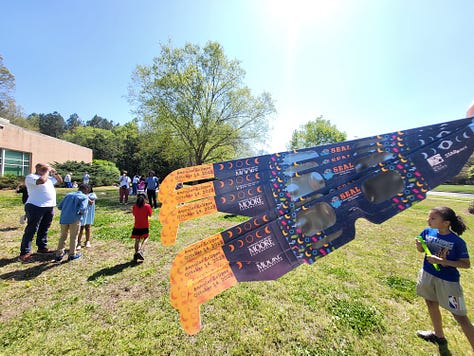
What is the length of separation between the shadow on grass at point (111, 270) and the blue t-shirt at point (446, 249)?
19.3 ft

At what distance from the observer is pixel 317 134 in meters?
46.0

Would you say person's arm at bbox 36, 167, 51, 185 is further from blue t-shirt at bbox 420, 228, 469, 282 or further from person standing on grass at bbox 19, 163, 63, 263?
blue t-shirt at bbox 420, 228, 469, 282

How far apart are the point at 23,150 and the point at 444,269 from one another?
120ft

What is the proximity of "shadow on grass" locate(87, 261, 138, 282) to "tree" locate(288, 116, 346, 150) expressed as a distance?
43.4 meters

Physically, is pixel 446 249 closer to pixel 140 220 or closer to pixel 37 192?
pixel 140 220

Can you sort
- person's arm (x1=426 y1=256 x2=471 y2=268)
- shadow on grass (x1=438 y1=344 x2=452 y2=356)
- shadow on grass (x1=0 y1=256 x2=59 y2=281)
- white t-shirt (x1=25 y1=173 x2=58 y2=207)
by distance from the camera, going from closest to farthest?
person's arm (x1=426 y1=256 x2=471 y2=268) < shadow on grass (x1=438 y1=344 x2=452 y2=356) < shadow on grass (x1=0 y1=256 x2=59 y2=281) < white t-shirt (x1=25 y1=173 x2=58 y2=207)

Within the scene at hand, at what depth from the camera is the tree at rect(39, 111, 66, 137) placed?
79.6m

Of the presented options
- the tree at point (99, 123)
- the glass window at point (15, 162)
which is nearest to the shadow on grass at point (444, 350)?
the glass window at point (15, 162)

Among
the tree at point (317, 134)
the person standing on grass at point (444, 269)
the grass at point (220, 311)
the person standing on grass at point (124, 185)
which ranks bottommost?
the grass at point (220, 311)

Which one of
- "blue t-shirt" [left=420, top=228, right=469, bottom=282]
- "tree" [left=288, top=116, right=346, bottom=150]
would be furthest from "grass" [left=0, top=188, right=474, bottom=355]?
"tree" [left=288, top=116, right=346, bottom=150]

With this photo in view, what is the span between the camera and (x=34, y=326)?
3145 millimetres

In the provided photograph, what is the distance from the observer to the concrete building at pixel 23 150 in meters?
22.5

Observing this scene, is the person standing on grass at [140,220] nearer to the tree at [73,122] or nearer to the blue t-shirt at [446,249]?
the blue t-shirt at [446,249]

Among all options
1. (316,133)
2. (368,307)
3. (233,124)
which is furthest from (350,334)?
(316,133)
